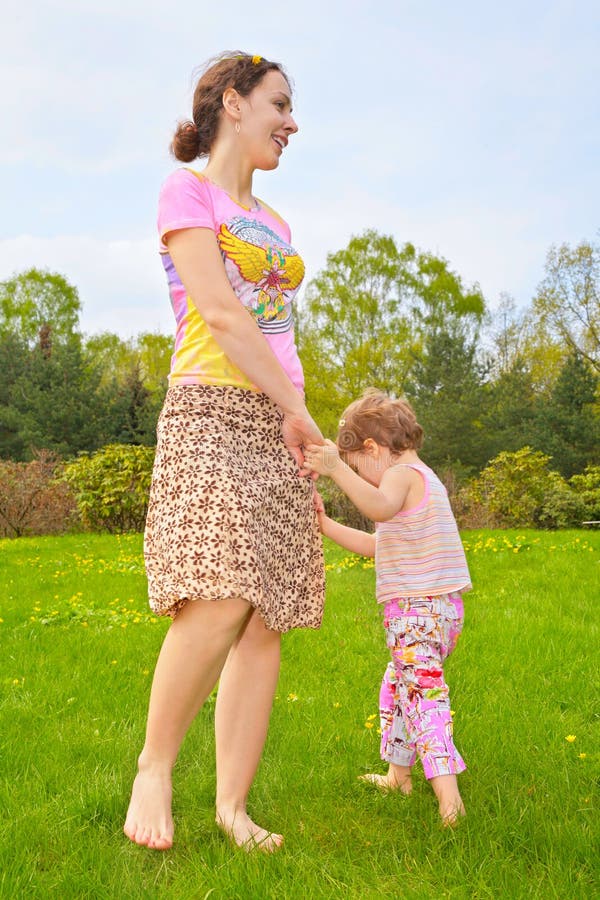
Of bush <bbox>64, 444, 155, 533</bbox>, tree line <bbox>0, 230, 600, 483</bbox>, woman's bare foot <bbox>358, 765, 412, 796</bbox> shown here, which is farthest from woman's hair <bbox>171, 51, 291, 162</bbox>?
tree line <bbox>0, 230, 600, 483</bbox>

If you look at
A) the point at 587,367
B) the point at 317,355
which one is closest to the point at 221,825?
the point at 587,367

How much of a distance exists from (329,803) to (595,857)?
818 mm

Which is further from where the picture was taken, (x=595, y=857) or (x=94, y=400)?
(x=94, y=400)

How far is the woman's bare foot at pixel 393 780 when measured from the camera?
279 centimetres

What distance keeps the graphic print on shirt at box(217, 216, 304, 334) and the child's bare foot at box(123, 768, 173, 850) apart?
1287mm

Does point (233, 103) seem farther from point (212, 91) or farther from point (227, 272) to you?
point (227, 272)

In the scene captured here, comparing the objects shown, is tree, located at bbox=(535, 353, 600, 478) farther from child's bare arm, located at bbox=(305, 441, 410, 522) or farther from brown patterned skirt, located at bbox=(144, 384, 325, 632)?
brown patterned skirt, located at bbox=(144, 384, 325, 632)

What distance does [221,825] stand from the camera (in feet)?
7.87

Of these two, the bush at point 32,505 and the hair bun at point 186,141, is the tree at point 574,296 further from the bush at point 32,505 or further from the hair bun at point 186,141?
the hair bun at point 186,141

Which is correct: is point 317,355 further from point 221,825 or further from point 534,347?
point 221,825

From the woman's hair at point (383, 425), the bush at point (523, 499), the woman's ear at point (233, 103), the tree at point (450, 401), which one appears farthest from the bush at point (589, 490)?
the woman's ear at point (233, 103)

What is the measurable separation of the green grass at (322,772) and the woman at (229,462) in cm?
21

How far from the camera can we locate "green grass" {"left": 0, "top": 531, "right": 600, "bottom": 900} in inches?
84.3

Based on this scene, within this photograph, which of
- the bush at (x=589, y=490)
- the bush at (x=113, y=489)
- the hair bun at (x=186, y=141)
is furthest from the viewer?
the bush at (x=589, y=490)
